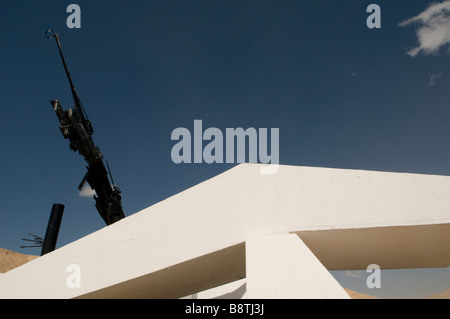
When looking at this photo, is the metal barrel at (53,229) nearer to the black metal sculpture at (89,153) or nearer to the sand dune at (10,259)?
the black metal sculpture at (89,153)

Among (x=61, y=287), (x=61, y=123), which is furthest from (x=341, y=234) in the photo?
(x=61, y=123)

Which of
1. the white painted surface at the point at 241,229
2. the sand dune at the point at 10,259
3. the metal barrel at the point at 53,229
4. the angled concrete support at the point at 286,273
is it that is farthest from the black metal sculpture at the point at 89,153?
the sand dune at the point at 10,259

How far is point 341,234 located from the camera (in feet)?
9.44

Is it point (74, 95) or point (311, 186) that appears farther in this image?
point (74, 95)

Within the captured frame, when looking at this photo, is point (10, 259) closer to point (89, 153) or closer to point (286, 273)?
point (89, 153)

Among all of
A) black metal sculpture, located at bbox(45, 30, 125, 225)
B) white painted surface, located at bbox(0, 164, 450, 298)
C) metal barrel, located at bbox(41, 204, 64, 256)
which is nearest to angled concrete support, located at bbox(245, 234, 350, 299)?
white painted surface, located at bbox(0, 164, 450, 298)

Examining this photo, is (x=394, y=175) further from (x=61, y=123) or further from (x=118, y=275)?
(x=61, y=123)

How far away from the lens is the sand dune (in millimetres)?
25658
